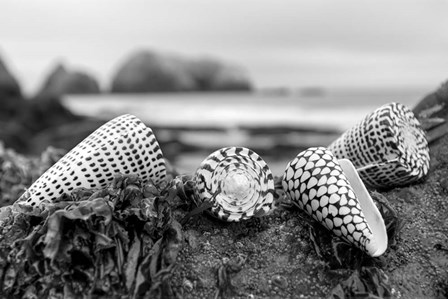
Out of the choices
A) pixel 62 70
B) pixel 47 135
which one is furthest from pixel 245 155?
pixel 62 70

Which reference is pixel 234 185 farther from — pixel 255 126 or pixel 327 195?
pixel 255 126

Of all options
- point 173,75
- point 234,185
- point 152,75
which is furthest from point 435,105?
point 152,75

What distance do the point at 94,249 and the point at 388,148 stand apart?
5.55 ft

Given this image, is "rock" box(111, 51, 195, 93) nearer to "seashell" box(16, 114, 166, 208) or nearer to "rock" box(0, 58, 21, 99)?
"rock" box(0, 58, 21, 99)

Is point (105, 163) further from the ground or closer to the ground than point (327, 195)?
further from the ground

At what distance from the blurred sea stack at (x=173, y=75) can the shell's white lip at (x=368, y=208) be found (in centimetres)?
4570

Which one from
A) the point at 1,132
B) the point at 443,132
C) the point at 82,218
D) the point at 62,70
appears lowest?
the point at 62,70

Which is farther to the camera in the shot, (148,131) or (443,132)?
(443,132)

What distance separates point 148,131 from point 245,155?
20.9 inches

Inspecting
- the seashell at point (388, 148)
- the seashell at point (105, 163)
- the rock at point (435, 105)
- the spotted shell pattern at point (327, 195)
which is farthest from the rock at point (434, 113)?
the seashell at point (105, 163)

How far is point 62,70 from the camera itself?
Result: 47875mm

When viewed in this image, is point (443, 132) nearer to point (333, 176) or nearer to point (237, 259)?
point (333, 176)

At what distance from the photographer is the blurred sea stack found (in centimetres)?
4844

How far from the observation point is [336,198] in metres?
2.31
